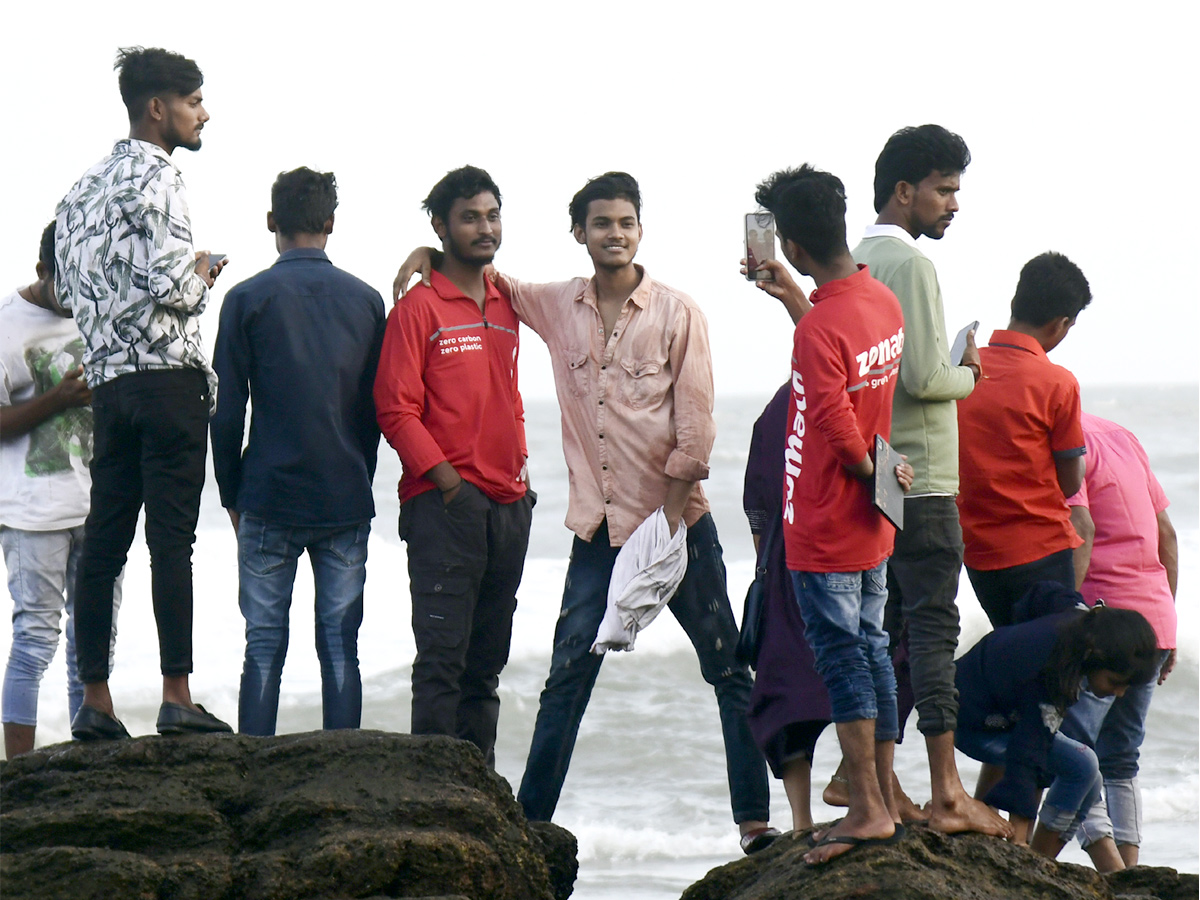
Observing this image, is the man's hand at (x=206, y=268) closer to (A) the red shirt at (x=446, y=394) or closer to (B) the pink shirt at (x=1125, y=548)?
(A) the red shirt at (x=446, y=394)

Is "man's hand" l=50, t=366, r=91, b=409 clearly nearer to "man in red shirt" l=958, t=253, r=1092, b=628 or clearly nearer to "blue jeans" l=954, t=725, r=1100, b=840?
"man in red shirt" l=958, t=253, r=1092, b=628

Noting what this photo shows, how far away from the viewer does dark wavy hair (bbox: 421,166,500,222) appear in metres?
4.57

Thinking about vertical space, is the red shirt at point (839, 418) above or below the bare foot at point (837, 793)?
above

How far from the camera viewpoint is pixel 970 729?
418cm

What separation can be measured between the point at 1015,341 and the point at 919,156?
87cm

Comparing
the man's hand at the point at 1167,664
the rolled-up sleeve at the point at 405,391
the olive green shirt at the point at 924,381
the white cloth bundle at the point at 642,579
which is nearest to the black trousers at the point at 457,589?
the rolled-up sleeve at the point at 405,391

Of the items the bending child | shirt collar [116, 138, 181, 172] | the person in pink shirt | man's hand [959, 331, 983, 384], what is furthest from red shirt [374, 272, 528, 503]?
the person in pink shirt

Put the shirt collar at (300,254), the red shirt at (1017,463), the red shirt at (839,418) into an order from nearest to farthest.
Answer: the red shirt at (839,418), the red shirt at (1017,463), the shirt collar at (300,254)

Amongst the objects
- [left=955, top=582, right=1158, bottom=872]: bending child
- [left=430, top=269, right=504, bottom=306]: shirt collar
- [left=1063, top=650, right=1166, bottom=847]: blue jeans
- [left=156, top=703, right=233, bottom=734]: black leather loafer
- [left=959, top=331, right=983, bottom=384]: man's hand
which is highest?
[left=430, top=269, right=504, bottom=306]: shirt collar

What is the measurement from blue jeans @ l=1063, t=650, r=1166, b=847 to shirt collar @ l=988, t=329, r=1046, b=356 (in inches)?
55.8

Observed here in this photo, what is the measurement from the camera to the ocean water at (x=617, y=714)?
753 centimetres

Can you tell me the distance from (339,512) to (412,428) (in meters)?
0.39

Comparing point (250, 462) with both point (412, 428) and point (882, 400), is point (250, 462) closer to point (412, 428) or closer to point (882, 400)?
point (412, 428)

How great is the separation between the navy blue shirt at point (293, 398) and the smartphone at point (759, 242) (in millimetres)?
1464
